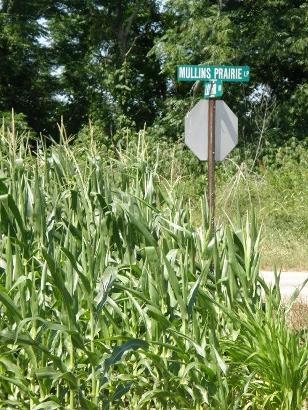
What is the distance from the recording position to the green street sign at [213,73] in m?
7.17

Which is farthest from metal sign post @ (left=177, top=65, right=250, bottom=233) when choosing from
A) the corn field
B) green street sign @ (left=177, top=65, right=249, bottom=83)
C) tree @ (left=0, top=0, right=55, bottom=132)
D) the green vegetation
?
tree @ (left=0, top=0, right=55, bottom=132)

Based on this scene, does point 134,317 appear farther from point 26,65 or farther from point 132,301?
point 26,65

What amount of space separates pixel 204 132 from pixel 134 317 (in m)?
3.31

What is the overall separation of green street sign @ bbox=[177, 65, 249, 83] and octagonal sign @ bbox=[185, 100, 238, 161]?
8.7 inches

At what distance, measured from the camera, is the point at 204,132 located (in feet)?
24.3

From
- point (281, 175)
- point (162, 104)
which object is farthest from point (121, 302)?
point (162, 104)

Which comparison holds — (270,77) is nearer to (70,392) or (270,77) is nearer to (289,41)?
(289,41)

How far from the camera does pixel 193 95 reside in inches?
802

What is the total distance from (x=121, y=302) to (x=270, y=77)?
56.6 feet

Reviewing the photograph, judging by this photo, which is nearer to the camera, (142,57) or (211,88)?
(211,88)

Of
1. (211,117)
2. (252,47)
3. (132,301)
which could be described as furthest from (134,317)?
(252,47)

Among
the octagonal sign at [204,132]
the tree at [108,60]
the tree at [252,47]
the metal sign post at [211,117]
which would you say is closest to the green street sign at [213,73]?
the metal sign post at [211,117]

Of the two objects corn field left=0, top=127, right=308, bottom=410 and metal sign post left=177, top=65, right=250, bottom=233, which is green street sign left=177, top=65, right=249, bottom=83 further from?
corn field left=0, top=127, right=308, bottom=410

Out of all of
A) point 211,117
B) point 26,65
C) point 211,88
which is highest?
point 26,65
